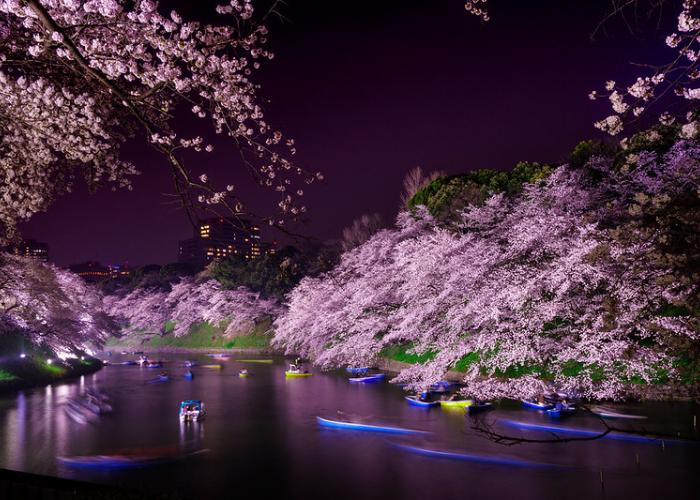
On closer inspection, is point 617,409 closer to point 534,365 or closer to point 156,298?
point 534,365

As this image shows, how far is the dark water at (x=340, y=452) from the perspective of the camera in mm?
12758

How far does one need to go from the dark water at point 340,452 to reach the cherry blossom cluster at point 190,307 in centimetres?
2461

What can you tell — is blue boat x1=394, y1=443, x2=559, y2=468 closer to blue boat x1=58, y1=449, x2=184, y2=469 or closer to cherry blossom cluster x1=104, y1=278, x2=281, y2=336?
blue boat x1=58, y1=449, x2=184, y2=469

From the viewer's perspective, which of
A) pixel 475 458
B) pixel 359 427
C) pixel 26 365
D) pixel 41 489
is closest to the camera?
pixel 41 489

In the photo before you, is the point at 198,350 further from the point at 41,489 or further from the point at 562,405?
the point at 41,489

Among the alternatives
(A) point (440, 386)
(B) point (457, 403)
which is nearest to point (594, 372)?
(B) point (457, 403)

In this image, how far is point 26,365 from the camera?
31.1 meters

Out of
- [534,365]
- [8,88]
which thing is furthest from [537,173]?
[8,88]

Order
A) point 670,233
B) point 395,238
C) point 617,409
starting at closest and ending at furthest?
point 670,233, point 617,409, point 395,238

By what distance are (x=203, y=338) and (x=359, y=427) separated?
130 feet

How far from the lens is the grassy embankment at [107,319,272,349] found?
166 feet

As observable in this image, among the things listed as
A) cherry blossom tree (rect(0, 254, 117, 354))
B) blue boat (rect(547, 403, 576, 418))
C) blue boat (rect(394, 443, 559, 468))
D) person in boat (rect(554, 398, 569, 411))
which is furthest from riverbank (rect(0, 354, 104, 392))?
person in boat (rect(554, 398, 569, 411))

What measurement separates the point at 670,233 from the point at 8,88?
476 inches

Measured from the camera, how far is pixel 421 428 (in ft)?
59.1
